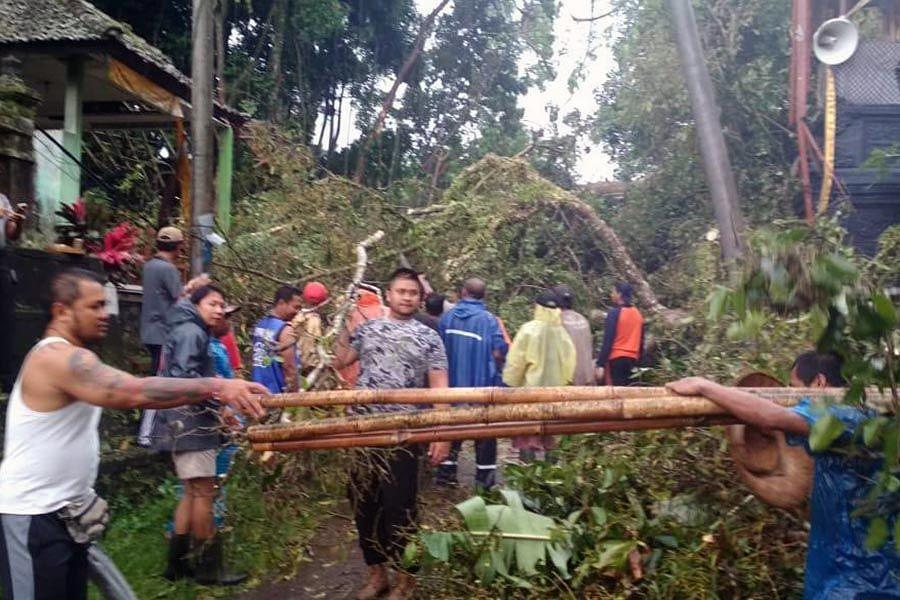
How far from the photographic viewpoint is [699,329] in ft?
28.8

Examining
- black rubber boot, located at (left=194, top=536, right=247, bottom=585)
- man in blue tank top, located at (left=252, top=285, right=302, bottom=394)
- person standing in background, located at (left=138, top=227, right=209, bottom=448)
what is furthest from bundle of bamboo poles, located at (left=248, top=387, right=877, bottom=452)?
person standing in background, located at (left=138, top=227, right=209, bottom=448)

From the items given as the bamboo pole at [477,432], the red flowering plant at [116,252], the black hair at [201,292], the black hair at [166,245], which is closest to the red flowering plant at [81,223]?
the red flowering plant at [116,252]

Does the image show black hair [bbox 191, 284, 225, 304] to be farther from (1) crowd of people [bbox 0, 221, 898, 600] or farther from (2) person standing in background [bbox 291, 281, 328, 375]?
(2) person standing in background [bbox 291, 281, 328, 375]

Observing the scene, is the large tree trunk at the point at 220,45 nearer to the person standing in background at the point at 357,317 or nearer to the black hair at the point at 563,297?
the black hair at the point at 563,297

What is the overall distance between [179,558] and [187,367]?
1175 millimetres

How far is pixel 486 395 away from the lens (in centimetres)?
356

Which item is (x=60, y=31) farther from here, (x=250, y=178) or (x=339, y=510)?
(x=339, y=510)

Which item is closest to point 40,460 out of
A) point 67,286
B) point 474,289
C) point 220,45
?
point 67,286

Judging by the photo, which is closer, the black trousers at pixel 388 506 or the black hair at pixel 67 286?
the black hair at pixel 67 286

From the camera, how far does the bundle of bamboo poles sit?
304cm

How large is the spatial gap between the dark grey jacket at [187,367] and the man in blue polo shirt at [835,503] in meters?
3.03

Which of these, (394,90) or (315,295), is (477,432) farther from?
(394,90)

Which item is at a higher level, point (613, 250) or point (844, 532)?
point (613, 250)

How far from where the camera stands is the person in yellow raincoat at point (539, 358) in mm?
7793
